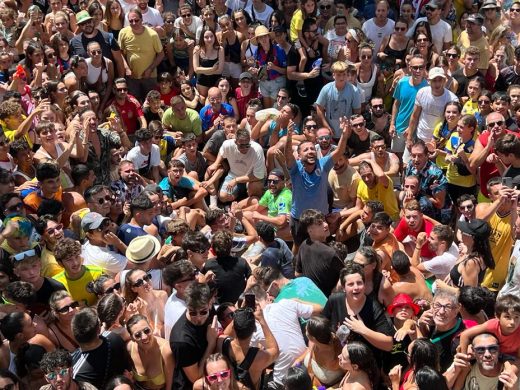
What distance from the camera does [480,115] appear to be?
932cm

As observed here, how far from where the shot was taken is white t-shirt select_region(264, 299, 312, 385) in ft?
20.2

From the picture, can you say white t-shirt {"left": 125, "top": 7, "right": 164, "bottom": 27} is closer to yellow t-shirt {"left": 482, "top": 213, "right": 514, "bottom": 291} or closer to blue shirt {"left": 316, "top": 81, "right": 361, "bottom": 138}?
blue shirt {"left": 316, "top": 81, "right": 361, "bottom": 138}

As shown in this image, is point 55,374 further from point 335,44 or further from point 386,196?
point 335,44

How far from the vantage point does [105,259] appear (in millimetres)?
6957

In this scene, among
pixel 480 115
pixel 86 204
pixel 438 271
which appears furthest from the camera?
pixel 480 115

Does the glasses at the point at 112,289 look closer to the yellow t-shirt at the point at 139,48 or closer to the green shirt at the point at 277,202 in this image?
the green shirt at the point at 277,202

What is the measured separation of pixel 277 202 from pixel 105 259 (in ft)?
7.91

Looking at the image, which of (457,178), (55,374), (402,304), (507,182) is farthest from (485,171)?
(55,374)

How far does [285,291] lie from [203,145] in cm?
416

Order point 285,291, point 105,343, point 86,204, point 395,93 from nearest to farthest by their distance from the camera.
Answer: point 105,343 < point 285,291 < point 86,204 < point 395,93

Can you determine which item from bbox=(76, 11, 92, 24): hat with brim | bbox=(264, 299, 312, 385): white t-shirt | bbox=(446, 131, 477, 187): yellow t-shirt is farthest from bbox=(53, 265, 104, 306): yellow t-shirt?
bbox=(76, 11, 92, 24): hat with brim

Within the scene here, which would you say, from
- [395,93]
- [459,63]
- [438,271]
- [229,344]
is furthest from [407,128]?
[229,344]

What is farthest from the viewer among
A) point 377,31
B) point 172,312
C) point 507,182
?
point 377,31

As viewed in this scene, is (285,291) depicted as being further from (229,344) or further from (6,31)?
(6,31)
